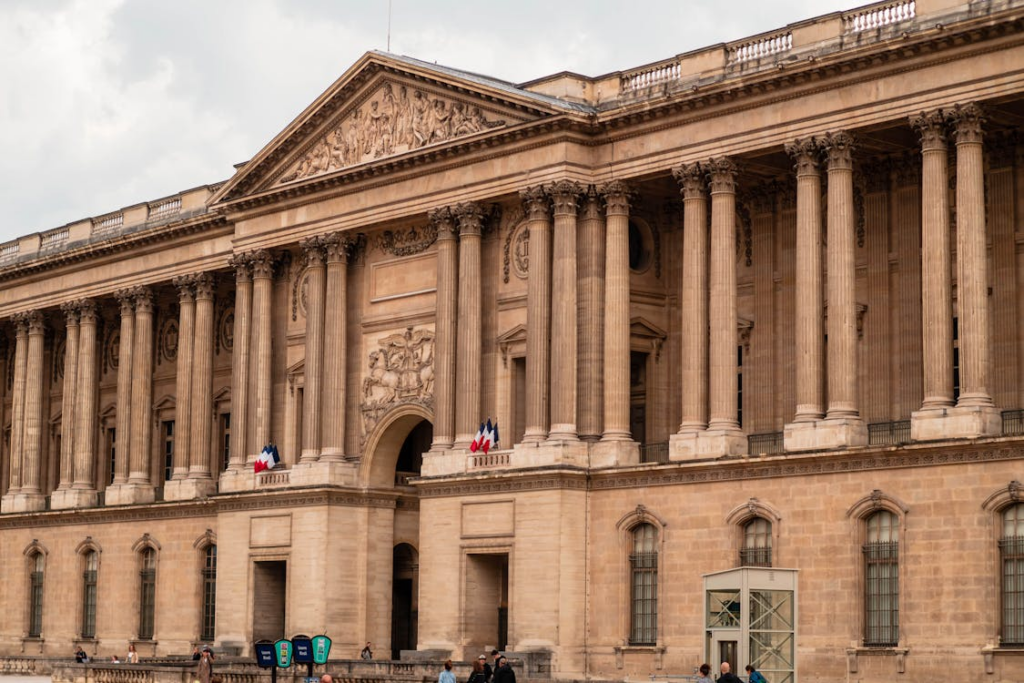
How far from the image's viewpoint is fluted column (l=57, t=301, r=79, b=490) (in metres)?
75.1

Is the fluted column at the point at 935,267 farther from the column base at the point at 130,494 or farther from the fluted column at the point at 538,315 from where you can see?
the column base at the point at 130,494

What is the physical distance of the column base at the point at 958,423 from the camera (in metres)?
44.7

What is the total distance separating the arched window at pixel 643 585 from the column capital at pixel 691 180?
9030 mm

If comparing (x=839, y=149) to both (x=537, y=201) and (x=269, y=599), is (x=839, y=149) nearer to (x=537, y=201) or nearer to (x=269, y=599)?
(x=537, y=201)

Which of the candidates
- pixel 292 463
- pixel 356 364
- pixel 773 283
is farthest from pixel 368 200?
pixel 773 283

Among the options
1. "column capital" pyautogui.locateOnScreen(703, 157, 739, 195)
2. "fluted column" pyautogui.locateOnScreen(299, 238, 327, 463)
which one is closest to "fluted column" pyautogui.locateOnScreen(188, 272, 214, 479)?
"fluted column" pyautogui.locateOnScreen(299, 238, 327, 463)

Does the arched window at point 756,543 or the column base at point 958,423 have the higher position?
the column base at point 958,423

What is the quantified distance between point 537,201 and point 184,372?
2017cm

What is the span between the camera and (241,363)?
6469 centimetres

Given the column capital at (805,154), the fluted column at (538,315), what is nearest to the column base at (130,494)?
the fluted column at (538,315)

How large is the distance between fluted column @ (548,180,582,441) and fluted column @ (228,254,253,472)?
46.5ft

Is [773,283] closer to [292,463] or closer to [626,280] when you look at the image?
[626,280]

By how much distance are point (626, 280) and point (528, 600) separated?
9.28 meters

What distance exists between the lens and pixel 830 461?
155ft
